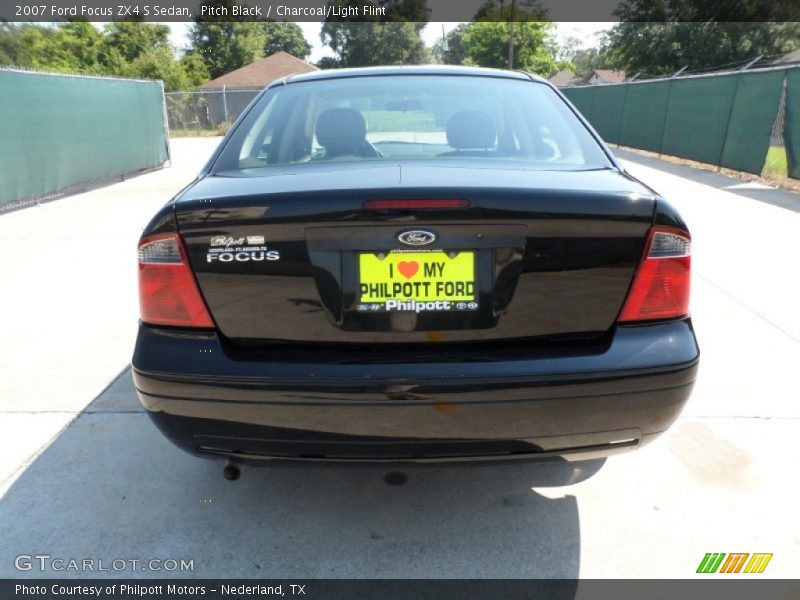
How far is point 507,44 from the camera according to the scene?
6334 centimetres

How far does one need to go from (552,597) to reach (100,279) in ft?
15.9

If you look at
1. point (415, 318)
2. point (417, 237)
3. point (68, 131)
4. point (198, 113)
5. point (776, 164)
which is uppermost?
point (417, 237)

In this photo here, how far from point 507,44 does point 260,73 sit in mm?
28181

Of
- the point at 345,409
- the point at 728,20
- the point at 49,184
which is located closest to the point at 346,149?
the point at 345,409

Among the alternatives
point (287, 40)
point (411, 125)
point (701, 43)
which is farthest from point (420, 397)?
point (287, 40)

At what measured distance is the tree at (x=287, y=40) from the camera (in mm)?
73438

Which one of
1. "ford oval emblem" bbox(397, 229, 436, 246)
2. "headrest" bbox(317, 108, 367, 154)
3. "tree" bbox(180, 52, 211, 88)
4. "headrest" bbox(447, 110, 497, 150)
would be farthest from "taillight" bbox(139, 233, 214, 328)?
"tree" bbox(180, 52, 211, 88)

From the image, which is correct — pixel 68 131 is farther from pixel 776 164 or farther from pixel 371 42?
pixel 371 42

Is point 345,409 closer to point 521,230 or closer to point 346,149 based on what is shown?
point 521,230

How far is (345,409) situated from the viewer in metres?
1.85

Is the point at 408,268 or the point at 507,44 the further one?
the point at 507,44

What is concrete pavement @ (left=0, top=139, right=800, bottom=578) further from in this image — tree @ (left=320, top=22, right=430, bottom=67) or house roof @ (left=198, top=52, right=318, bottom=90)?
tree @ (left=320, top=22, right=430, bottom=67)

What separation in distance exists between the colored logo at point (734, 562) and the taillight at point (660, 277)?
858 mm

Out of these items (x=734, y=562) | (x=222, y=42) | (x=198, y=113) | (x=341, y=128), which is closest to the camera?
(x=734, y=562)
